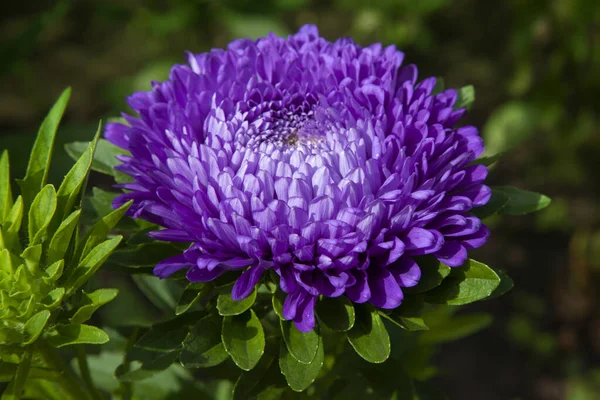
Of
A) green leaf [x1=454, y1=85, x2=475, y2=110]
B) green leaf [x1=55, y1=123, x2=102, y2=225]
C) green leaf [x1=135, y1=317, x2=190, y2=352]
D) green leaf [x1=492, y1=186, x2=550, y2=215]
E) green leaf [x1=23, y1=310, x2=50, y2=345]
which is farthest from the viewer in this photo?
green leaf [x1=454, y1=85, x2=475, y2=110]

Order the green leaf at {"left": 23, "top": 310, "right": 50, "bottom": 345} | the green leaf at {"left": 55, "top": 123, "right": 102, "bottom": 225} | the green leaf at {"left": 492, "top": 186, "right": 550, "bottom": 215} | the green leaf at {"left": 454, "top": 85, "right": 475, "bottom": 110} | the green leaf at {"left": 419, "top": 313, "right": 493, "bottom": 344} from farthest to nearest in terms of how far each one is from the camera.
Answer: the green leaf at {"left": 419, "top": 313, "right": 493, "bottom": 344} < the green leaf at {"left": 454, "top": 85, "right": 475, "bottom": 110} < the green leaf at {"left": 492, "top": 186, "right": 550, "bottom": 215} < the green leaf at {"left": 55, "top": 123, "right": 102, "bottom": 225} < the green leaf at {"left": 23, "top": 310, "right": 50, "bottom": 345}

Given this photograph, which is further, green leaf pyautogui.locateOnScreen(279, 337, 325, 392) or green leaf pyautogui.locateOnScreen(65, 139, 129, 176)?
green leaf pyautogui.locateOnScreen(65, 139, 129, 176)

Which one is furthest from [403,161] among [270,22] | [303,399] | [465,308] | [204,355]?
[465,308]

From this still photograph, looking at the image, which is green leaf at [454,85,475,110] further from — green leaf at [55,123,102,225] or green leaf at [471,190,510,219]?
green leaf at [55,123,102,225]

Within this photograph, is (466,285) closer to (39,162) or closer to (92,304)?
(92,304)

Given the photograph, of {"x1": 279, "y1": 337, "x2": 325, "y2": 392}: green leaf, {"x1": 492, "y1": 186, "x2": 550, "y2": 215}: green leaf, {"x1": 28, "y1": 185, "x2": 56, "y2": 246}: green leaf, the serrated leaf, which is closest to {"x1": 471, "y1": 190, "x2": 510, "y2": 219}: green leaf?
{"x1": 492, "y1": 186, "x2": 550, "y2": 215}: green leaf

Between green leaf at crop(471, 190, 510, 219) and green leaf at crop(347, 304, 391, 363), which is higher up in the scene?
green leaf at crop(471, 190, 510, 219)

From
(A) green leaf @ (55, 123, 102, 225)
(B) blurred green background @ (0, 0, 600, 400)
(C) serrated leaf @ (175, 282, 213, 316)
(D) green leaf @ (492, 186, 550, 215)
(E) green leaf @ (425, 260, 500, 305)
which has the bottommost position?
(B) blurred green background @ (0, 0, 600, 400)

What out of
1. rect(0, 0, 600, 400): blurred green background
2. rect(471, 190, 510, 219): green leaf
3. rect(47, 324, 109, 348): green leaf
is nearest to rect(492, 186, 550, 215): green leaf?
rect(471, 190, 510, 219): green leaf
